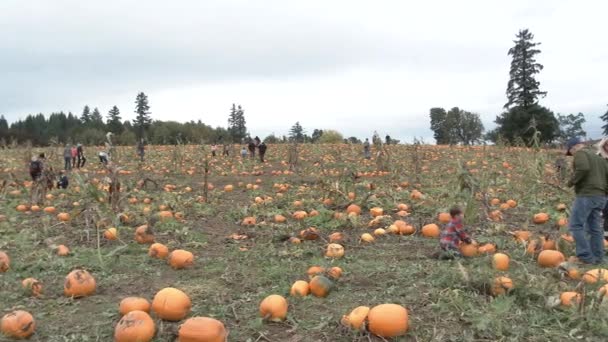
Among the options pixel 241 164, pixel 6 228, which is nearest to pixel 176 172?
pixel 241 164

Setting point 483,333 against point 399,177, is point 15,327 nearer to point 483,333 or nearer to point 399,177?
point 483,333

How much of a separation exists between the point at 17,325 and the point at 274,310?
200 cm

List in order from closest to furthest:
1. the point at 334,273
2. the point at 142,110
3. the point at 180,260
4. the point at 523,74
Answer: the point at 334,273 → the point at 180,260 → the point at 523,74 → the point at 142,110

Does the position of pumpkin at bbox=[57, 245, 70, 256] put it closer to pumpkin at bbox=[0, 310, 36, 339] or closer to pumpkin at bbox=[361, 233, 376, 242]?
pumpkin at bbox=[0, 310, 36, 339]

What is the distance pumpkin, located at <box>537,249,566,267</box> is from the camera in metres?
5.70

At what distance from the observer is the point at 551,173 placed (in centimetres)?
1291

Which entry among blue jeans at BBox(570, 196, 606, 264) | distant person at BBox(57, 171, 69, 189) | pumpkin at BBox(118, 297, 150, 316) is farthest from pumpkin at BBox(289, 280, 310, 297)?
distant person at BBox(57, 171, 69, 189)

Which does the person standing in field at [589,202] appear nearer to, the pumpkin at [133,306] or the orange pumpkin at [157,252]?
the pumpkin at [133,306]

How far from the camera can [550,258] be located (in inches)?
225

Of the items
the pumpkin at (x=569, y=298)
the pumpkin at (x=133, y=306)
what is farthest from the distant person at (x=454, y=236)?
the pumpkin at (x=133, y=306)

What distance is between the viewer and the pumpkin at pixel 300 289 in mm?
4758

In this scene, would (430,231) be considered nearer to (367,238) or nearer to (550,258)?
(367,238)

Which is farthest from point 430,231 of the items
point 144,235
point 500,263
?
point 144,235

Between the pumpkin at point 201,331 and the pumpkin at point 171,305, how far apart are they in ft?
1.36
